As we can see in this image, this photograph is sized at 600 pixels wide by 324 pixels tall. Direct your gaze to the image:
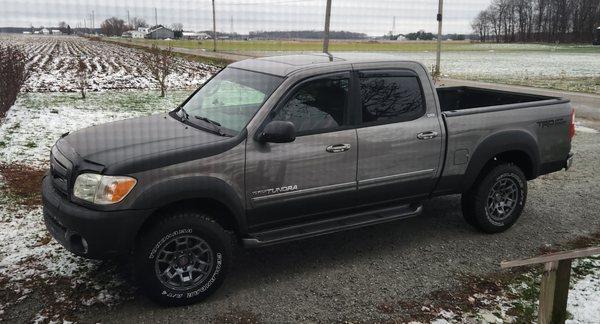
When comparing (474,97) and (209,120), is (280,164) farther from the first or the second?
(474,97)

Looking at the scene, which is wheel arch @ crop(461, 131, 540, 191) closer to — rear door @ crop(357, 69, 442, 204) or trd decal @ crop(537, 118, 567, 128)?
trd decal @ crop(537, 118, 567, 128)

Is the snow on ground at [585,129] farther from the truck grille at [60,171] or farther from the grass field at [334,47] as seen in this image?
the grass field at [334,47]

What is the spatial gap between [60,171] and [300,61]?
7.51 ft

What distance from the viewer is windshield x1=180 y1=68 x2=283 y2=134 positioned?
13.7 feet

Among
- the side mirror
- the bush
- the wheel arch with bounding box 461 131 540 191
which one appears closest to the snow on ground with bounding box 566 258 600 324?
the wheel arch with bounding box 461 131 540 191

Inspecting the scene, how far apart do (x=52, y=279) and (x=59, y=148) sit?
111 centimetres

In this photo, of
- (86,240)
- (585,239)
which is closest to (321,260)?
(86,240)

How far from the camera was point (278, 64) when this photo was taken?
4625 millimetres

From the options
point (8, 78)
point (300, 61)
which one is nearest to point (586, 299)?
point (300, 61)

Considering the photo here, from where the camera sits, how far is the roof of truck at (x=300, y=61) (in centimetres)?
442

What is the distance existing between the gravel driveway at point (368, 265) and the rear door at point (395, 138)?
0.64 metres

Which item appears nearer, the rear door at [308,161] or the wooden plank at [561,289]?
the wooden plank at [561,289]

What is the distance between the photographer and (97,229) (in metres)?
3.45

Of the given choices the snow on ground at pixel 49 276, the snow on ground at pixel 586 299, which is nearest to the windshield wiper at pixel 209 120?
the snow on ground at pixel 49 276
